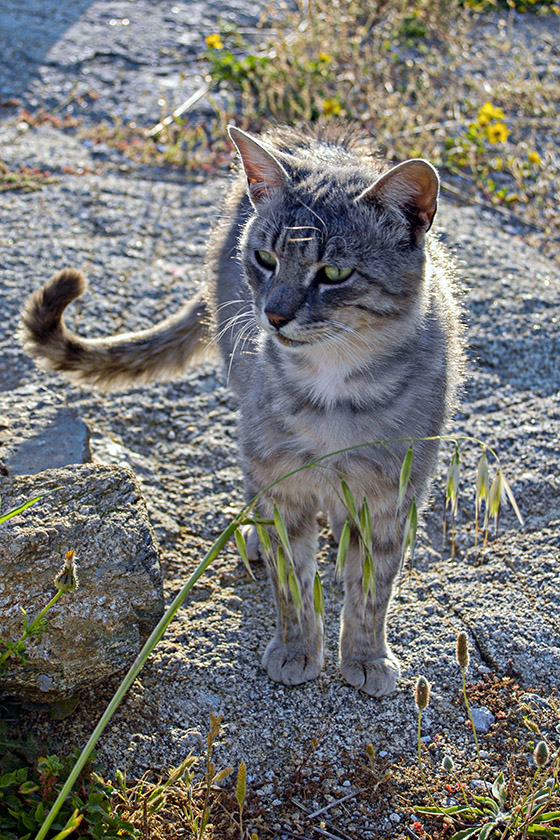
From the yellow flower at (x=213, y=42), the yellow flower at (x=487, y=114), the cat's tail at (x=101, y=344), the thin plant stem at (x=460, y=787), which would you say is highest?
the yellow flower at (x=213, y=42)

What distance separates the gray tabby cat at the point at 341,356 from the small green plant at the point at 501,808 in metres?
0.43

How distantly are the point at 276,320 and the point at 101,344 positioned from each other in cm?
147

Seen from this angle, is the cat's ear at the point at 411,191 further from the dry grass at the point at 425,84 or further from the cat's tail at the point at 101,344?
the dry grass at the point at 425,84

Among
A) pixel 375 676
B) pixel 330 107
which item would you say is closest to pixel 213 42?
pixel 330 107

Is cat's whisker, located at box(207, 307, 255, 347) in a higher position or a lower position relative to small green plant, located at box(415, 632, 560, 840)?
higher

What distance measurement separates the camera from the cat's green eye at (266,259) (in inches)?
92.5

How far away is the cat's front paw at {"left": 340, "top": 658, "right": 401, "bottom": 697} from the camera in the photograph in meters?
2.62

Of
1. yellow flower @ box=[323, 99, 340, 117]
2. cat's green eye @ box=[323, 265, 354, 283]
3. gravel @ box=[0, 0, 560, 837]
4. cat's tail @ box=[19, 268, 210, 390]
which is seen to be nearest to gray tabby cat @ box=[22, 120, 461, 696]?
cat's green eye @ box=[323, 265, 354, 283]

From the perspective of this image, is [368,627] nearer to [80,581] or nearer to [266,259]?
[80,581]

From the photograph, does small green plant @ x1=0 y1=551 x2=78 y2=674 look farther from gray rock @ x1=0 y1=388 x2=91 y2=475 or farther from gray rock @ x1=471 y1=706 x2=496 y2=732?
gray rock @ x1=471 y1=706 x2=496 y2=732

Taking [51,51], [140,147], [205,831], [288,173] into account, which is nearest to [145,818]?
[205,831]

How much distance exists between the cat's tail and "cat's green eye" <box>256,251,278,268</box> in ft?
3.49

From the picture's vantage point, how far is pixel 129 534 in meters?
2.41

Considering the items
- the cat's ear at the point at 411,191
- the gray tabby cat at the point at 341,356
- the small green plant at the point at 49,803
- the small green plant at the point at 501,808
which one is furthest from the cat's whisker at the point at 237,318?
the small green plant at the point at 49,803
